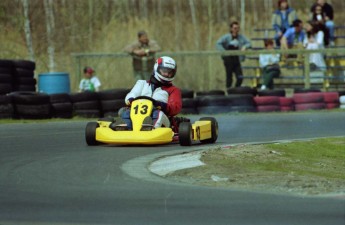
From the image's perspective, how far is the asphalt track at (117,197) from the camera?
827 centimetres

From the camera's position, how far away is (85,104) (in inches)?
862

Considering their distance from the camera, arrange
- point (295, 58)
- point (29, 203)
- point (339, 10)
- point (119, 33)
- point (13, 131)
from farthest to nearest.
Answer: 1. point (339, 10)
2. point (119, 33)
3. point (295, 58)
4. point (13, 131)
5. point (29, 203)

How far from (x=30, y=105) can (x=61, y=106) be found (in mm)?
866

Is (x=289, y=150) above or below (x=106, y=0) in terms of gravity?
below

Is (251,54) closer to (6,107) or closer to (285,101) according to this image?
(285,101)

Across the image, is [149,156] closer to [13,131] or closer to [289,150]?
[289,150]

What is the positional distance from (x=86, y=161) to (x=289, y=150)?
298 cm

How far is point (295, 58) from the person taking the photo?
2698cm

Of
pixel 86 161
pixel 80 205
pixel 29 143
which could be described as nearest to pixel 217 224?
pixel 80 205

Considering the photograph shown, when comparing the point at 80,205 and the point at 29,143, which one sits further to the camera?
the point at 29,143

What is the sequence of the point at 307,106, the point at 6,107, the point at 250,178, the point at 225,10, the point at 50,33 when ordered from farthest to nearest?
the point at 225,10 → the point at 50,33 → the point at 307,106 → the point at 6,107 → the point at 250,178

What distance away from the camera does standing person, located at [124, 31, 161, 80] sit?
966 inches

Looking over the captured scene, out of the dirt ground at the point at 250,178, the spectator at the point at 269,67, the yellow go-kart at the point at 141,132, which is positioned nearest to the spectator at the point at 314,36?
the spectator at the point at 269,67

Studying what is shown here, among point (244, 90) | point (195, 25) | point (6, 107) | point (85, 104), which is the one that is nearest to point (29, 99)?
point (6, 107)
